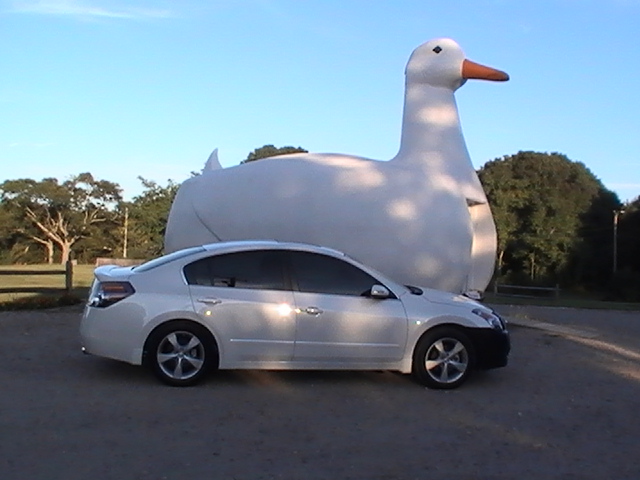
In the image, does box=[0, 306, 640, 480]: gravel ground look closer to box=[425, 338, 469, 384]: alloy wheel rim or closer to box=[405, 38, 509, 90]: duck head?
box=[425, 338, 469, 384]: alloy wheel rim

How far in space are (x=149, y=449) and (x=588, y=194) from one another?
169ft

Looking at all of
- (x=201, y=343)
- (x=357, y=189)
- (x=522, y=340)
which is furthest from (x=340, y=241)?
(x=201, y=343)

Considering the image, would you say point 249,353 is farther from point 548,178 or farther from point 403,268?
point 548,178

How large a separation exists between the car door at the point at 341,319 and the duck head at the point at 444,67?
235 inches

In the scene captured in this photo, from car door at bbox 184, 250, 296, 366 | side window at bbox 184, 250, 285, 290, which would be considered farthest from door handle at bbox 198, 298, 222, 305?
side window at bbox 184, 250, 285, 290

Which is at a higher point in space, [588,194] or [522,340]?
[588,194]

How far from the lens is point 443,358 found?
25.1 feet

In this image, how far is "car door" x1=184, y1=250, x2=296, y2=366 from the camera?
7363mm

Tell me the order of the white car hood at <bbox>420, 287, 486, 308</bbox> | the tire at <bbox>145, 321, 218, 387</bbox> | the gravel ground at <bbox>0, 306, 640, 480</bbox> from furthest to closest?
the white car hood at <bbox>420, 287, 486, 308</bbox> < the tire at <bbox>145, 321, 218, 387</bbox> < the gravel ground at <bbox>0, 306, 640, 480</bbox>

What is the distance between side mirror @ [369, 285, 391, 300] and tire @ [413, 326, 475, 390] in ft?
1.71

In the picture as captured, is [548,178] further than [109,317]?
Yes

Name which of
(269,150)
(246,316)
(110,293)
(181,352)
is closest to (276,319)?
(246,316)

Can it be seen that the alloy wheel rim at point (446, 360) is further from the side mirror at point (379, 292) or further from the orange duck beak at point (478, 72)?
the orange duck beak at point (478, 72)

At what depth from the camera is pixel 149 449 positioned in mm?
5250
